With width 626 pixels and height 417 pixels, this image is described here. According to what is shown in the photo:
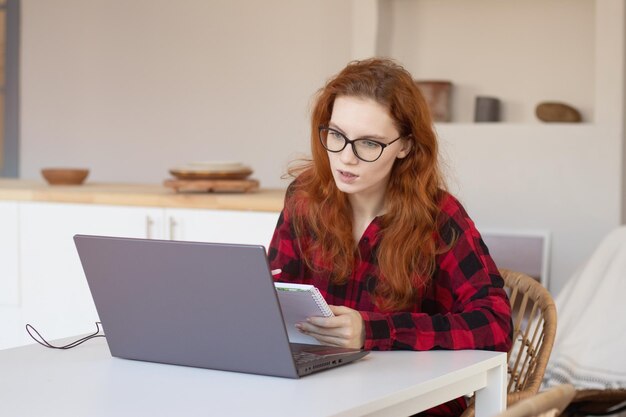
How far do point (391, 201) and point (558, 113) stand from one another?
2616 millimetres

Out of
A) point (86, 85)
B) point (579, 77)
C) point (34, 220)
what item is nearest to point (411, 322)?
point (34, 220)

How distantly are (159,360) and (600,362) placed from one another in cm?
195

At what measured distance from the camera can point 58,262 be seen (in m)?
3.35

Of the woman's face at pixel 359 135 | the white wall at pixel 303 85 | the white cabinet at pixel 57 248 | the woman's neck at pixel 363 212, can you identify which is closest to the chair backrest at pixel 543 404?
the woman's face at pixel 359 135

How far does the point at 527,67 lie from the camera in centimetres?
472

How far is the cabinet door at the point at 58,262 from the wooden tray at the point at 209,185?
0.16 meters

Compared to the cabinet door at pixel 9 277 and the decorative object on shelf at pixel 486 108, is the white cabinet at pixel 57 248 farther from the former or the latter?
the decorative object on shelf at pixel 486 108

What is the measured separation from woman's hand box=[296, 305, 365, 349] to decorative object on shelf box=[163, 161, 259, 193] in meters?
1.49

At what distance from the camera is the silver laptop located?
5.13 feet

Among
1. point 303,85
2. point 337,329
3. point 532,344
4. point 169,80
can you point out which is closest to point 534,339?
point 532,344

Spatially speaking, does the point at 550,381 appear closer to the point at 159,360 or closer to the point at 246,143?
the point at 159,360

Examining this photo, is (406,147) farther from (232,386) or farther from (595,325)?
(595,325)

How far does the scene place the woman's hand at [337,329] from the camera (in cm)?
177

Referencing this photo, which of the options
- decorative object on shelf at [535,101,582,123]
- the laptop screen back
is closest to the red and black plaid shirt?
the laptop screen back
